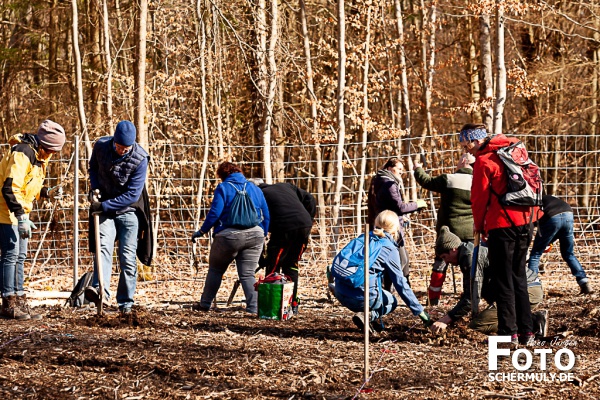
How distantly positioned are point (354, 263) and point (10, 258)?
10.1 ft

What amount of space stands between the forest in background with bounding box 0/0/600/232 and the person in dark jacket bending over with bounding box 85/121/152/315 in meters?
3.58

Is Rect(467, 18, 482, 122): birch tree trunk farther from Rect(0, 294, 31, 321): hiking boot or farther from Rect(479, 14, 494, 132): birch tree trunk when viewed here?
Rect(0, 294, 31, 321): hiking boot

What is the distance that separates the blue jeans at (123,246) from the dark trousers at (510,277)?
314 centimetres

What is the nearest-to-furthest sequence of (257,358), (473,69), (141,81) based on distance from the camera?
A: (257,358) < (141,81) < (473,69)

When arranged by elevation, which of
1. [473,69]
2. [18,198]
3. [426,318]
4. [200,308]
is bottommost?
[200,308]

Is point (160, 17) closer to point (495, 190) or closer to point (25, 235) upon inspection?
point (25, 235)

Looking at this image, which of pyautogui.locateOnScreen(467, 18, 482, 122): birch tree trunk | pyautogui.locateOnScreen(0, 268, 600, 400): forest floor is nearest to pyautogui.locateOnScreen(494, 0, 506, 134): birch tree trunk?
pyautogui.locateOnScreen(0, 268, 600, 400): forest floor

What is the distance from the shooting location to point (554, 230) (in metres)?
9.61

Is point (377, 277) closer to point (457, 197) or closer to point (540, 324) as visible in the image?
point (540, 324)

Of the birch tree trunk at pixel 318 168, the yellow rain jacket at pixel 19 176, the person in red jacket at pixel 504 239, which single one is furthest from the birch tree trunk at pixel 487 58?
the yellow rain jacket at pixel 19 176

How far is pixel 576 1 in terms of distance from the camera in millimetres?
18891

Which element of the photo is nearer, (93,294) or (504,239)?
(504,239)

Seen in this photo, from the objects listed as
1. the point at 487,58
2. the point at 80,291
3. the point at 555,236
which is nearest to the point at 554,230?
the point at 555,236

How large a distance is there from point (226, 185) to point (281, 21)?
782 centimetres
